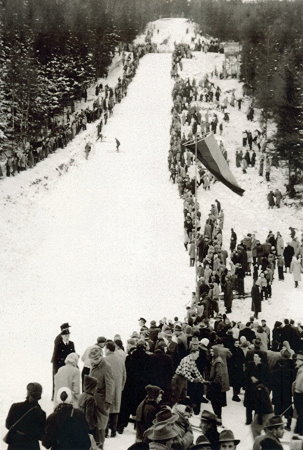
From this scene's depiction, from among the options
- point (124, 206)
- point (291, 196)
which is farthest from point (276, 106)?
point (124, 206)

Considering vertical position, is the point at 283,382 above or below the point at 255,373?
below

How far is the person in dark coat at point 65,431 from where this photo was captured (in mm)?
6395

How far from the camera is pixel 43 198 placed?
28969 millimetres

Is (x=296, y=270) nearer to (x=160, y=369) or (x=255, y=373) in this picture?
(x=255, y=373)

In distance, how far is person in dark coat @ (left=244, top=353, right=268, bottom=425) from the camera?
31.8ft

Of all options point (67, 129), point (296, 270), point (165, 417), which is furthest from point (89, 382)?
point (67, 129)

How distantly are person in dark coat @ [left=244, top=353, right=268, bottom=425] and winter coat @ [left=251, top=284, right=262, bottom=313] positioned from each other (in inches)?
281

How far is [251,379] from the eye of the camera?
9516mm

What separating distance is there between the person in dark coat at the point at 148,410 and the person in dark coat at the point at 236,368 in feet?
14.8

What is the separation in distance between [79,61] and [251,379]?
51.1 metres

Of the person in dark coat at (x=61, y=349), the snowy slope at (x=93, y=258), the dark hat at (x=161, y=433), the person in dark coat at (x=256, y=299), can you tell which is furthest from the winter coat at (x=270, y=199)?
the dark hat at (x=161, y=433)

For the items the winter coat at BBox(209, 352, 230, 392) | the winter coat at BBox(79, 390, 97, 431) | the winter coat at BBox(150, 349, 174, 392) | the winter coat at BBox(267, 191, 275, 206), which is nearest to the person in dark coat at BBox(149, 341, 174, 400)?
the winter coat at BBox(150, 349, 174, 392)

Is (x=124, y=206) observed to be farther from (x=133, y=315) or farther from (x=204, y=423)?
(x=204, y=423)

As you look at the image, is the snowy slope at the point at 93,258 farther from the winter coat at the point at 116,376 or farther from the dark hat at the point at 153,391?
the dark hat at the point at 153,391
